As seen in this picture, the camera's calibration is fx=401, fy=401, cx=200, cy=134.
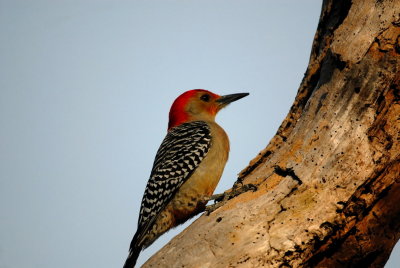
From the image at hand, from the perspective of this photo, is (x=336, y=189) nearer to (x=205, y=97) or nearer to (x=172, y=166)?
(x=172, y=166)

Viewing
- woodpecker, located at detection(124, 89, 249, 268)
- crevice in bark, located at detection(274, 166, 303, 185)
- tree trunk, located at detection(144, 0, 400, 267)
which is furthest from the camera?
woodpecker, located at detection(124, 89, 249, 268)

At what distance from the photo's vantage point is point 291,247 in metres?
3.61

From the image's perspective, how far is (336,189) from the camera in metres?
3.77

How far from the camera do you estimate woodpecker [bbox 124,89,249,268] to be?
591 cm

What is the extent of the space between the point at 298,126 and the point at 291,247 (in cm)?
142

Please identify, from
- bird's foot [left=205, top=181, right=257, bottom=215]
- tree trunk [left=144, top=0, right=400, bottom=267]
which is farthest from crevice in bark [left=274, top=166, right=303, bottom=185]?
bird's foot [left=205, top=181, right=257, bottom=215]

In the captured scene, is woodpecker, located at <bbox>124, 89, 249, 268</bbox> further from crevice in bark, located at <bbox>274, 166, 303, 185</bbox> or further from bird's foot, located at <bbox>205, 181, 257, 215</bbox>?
crevice in bark, located at <bbox>274, 166, 303, 185</bbox>

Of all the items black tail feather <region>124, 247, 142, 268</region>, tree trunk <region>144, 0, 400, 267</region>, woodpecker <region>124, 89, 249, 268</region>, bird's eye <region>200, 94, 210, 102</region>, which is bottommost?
tree trunk <region>144, 0, 400, 267</region>

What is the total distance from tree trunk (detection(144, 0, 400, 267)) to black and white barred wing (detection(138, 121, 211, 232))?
5.58ft

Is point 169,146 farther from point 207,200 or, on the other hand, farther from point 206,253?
point 206,253

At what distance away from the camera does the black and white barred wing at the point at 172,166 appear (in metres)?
5.94

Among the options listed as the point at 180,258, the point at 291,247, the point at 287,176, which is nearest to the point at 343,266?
the point at 291,247

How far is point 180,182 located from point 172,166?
13.7 inches

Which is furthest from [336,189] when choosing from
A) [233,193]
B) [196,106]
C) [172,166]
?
[196,106]
